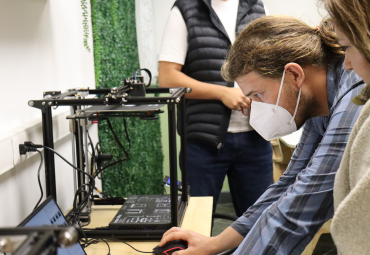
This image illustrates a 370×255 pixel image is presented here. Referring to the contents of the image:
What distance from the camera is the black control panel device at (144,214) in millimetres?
1201

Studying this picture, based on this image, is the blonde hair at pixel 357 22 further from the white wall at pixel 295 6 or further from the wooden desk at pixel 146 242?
the white wall at pixel 295 6

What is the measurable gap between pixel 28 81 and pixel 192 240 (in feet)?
2.37

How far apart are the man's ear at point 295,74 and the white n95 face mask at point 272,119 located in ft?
A: 0.18

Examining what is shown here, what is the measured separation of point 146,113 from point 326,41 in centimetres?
53

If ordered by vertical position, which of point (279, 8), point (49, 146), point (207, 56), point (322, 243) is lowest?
point (322, 243)

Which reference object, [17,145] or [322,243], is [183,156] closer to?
[17,145]

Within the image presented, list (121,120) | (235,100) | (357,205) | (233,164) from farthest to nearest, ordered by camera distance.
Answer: (121,120)
(233,164)
(235,100)
(357,205)

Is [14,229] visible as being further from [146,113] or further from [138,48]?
[138,48]

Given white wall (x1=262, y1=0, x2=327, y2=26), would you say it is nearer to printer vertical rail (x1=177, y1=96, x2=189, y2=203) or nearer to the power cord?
printer vertical rail (x1=177, y1=96, x2=189, y2=203)

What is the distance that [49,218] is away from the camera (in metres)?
1.04

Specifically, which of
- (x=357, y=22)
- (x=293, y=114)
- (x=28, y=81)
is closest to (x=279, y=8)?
(x=293, y=114)

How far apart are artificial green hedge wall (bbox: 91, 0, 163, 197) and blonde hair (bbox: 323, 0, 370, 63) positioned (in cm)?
158

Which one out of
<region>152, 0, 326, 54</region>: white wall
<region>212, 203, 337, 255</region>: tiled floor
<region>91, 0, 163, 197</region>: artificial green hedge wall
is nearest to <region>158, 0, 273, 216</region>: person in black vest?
<region>91, 0, 163, 197</region>: artificial green hedge wall

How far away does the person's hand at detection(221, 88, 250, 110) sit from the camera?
170 centimetres
